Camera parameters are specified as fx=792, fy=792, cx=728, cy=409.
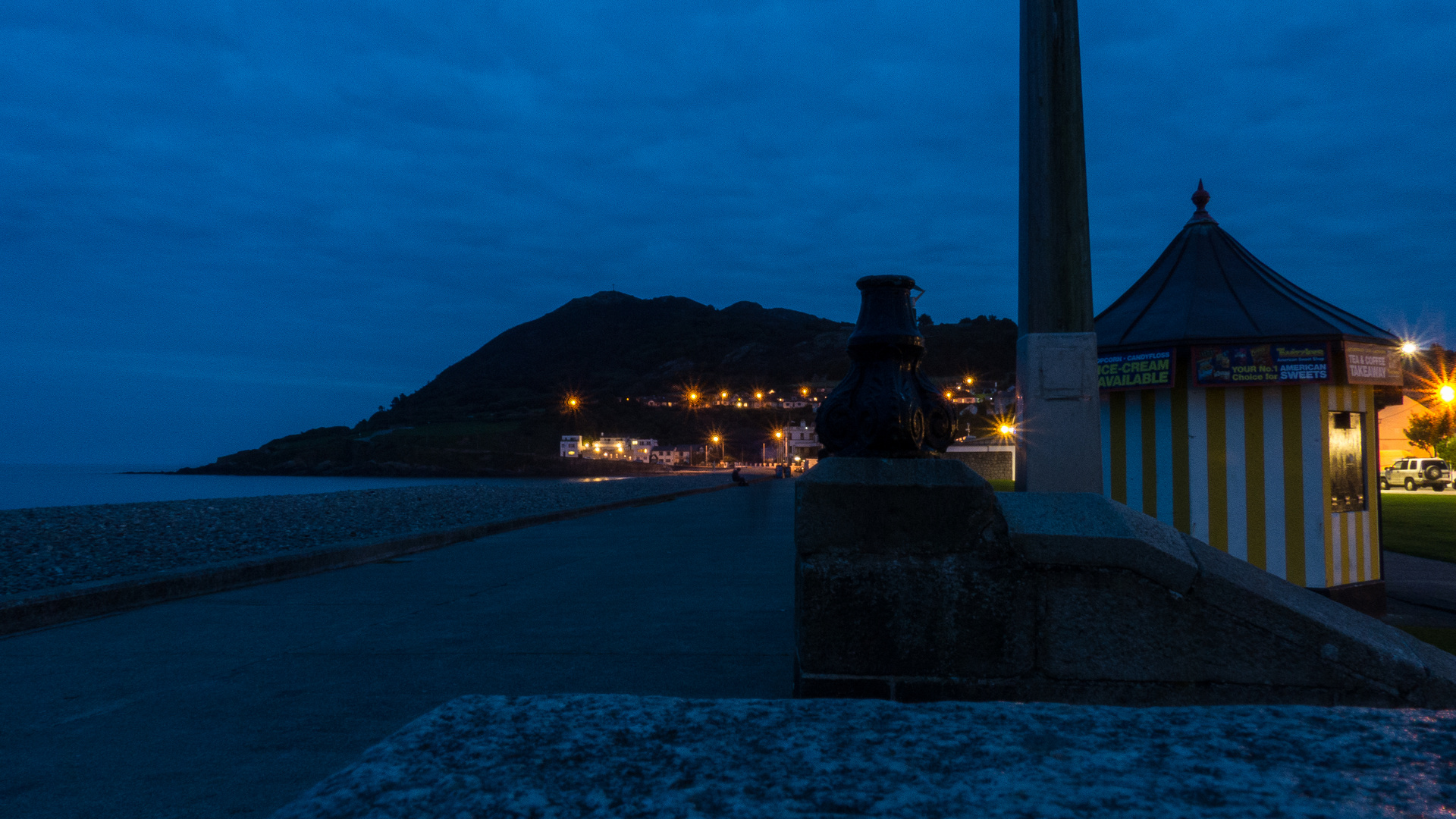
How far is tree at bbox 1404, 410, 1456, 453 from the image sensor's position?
47472 millimetres

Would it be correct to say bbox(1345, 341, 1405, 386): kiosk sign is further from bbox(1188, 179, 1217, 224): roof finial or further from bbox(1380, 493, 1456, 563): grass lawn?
bbox(1380, 493, 1456, 563): grass lawn

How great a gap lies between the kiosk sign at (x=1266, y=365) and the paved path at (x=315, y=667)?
4005mm

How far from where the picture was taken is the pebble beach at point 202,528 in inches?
361

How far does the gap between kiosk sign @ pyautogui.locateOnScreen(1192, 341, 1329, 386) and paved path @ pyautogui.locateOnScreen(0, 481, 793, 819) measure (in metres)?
4.01

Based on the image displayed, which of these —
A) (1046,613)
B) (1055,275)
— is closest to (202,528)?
(1055,275)

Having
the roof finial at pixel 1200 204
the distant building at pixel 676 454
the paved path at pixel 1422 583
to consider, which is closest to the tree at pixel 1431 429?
the paved path at pixel 1422 583

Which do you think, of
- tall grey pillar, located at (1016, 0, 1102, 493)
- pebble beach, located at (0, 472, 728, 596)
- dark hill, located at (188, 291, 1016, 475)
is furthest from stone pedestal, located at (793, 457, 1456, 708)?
dark hill, located at (188, 291, 1016, 475)

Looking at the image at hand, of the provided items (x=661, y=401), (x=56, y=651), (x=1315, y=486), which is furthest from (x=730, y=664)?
(x=661, y=401)

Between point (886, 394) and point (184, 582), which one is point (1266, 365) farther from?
point (184, 582)

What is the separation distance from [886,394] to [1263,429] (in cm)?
478

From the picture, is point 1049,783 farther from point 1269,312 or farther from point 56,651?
point 1269,312

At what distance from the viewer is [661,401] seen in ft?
546

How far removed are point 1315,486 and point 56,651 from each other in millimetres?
9228

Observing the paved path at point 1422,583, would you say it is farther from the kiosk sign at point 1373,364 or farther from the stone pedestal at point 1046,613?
the stone pedestal at point 1046,613
